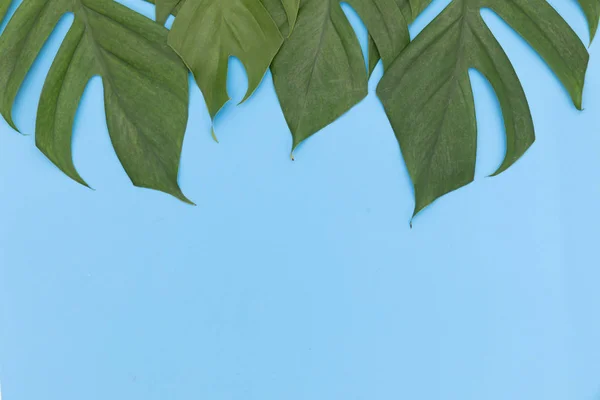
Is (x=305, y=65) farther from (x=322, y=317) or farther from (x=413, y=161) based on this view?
(x=322, y=317)

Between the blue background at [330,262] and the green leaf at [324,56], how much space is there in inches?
0.8

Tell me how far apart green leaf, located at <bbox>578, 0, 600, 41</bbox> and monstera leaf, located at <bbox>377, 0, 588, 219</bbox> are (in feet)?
0.11

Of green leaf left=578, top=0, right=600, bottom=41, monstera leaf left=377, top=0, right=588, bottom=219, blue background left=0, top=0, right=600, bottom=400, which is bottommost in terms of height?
blue background left=0, top=0, right=600, bottom=400

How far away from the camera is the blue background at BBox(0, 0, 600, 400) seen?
0.73m

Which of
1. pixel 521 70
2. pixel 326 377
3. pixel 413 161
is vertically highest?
pixel 521 70

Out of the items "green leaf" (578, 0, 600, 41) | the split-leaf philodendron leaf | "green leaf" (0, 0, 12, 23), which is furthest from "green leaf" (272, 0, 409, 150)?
"green leaf" (0, 0, 12, 23)

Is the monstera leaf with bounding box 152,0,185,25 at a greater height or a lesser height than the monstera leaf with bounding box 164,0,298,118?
greater

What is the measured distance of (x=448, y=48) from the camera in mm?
714

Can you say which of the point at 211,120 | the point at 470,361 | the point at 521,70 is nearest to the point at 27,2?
the point at 211,120

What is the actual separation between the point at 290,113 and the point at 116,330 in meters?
0.39

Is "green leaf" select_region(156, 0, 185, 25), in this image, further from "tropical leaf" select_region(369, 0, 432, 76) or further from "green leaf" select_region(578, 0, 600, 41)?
"green leaf" select_region(578, 0, 600, 41)

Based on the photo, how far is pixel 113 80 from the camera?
727mm

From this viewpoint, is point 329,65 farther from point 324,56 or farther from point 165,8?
point 165,8

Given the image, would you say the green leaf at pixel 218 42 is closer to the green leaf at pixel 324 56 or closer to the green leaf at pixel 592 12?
the green leaf at pixel 324 56
